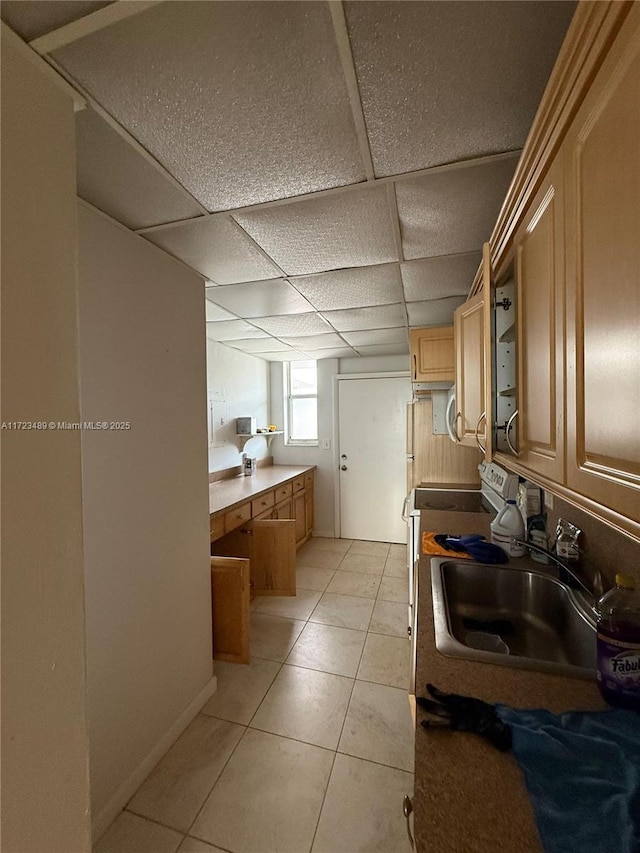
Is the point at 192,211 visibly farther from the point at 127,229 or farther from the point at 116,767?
the point at 116,767

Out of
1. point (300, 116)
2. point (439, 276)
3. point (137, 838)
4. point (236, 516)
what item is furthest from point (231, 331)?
point (137, 838)

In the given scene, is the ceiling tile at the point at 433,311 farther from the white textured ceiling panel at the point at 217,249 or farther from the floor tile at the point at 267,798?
the floor tile at the point at 267,798

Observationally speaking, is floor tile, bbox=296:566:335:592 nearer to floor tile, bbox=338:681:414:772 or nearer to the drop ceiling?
floor tile, bbox=338:681:414:772

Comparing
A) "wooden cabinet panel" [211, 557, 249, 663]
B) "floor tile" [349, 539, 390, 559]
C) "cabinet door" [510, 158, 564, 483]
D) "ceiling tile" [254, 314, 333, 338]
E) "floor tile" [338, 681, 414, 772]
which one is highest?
"ceiling tile" [254, 314, 333, 338]

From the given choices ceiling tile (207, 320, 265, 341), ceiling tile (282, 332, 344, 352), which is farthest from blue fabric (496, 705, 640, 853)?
ceiling tile (282, 332, 344, 352)

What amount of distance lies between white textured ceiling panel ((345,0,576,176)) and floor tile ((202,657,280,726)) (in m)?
2.53

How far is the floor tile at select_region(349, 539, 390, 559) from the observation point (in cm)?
392

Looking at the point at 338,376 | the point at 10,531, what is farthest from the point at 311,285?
the point at 338,376

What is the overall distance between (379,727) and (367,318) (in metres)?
2.58

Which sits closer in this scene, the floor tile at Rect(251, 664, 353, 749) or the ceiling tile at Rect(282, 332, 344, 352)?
the floor tile at Rect(251, 664, 353, 749)

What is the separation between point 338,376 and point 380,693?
126 inches

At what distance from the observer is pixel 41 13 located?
2.25ft

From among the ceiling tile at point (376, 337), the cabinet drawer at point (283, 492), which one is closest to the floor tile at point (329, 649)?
the cabinet drawer at point (283, 492)

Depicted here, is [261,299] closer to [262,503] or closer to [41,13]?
[41,13]
